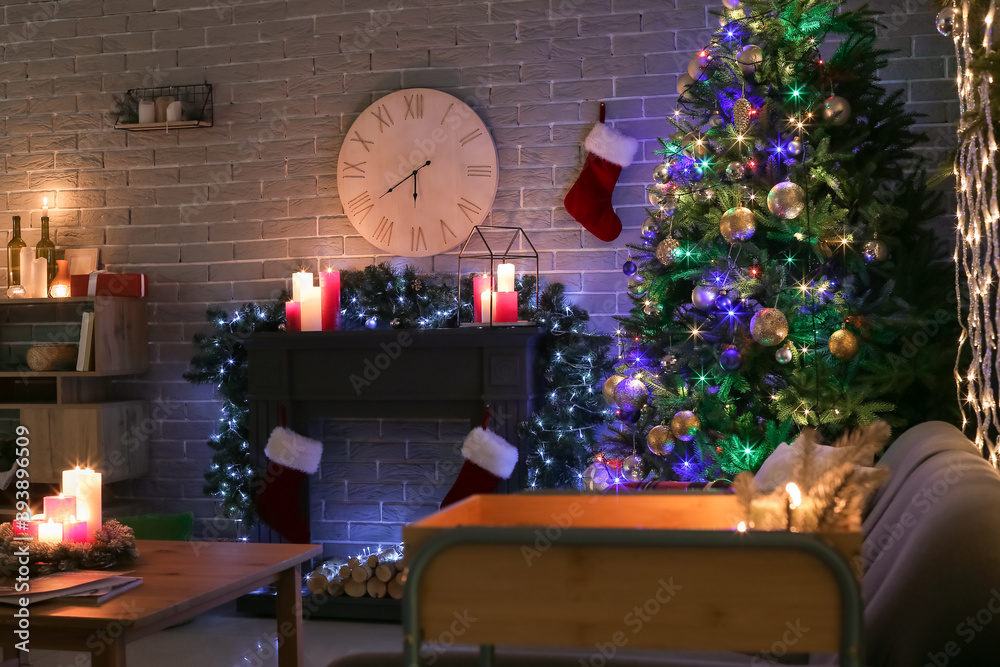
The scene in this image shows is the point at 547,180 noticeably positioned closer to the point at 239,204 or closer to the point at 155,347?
the point at 239,204

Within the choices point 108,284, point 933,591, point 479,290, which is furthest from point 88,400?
point 933,591

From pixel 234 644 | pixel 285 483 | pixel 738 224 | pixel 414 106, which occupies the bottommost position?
pixel 234 644

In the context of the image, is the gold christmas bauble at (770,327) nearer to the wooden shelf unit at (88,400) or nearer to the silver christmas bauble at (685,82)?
the silver christmas bauble at (685,82)

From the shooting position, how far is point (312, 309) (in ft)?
12.7

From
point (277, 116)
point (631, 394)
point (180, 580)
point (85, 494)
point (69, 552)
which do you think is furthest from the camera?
point (277, 116)

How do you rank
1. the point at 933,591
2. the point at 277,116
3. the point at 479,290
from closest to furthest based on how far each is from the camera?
the point at 933,591 → the point at 479,290 → the point at 277,116

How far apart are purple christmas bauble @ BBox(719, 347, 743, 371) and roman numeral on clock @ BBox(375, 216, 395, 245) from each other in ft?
5.71

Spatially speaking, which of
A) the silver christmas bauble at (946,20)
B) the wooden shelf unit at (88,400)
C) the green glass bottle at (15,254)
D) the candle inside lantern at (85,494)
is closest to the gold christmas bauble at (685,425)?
the silver christmas bauble at (946,20)

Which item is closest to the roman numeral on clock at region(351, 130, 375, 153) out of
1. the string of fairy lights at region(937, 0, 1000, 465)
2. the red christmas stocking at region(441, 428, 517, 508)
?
the red christmas stocking at region(441, 428, 517, 508)

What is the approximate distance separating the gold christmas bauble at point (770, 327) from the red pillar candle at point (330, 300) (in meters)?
1.79

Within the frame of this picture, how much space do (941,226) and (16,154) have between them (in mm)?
4204

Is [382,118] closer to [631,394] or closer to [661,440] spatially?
[631,394]

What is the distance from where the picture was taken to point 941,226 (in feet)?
11.8

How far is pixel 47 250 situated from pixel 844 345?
3.56 m
